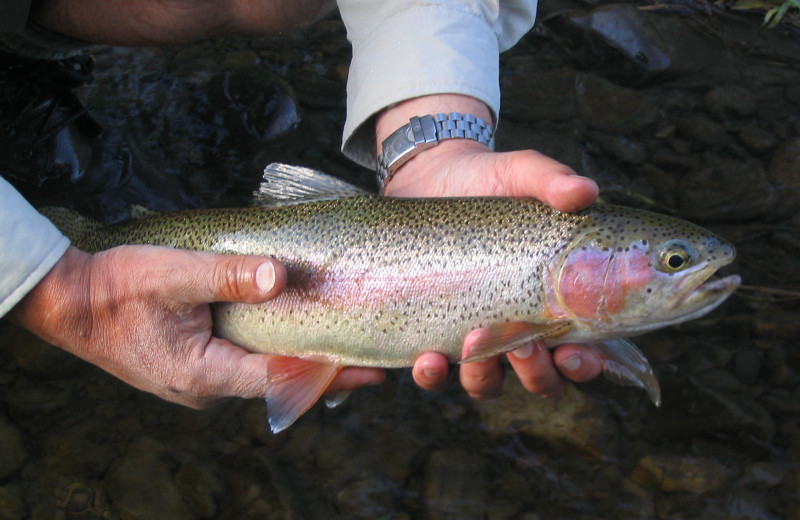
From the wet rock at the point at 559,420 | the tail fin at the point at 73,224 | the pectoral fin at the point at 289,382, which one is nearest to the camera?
the pectoral fin at the point at 289,382

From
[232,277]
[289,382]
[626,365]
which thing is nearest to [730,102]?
[626,365]

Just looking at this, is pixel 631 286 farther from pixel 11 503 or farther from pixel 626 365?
pixel 11 503

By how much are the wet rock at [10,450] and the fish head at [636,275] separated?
2033mm

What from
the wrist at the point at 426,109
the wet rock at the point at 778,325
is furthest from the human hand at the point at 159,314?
the wet rock at the point at 778,325

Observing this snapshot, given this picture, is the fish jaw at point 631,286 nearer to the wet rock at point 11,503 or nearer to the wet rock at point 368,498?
the wet rock at point 368,498

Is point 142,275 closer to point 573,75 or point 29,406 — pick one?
point 29,406

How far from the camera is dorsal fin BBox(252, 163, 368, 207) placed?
2166 mm

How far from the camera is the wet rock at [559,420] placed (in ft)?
8.86

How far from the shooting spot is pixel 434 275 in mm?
1962

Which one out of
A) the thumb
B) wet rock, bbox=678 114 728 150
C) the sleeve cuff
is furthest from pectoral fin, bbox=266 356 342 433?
wet rock, bbox=678 114 728 150

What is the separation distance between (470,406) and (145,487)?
127 centimetres

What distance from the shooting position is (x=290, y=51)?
14.7ft

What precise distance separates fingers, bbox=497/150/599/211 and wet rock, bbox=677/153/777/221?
6.20 ft

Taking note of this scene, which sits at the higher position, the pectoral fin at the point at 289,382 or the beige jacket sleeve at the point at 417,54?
the beige jacket sleeve at the point at 417,54
